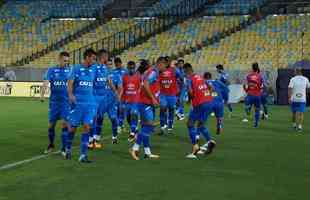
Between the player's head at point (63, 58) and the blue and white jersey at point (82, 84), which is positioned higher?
the player's head at point (63, 58)

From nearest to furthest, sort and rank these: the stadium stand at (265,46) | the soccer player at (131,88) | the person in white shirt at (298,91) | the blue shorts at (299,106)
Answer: the soccer player at (131,88)
the person in white shirt at (298,91)
the blue shorts at (299,106)
the stadium stand at (265,46)

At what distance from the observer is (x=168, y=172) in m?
10.0

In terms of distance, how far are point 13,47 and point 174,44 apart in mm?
12855

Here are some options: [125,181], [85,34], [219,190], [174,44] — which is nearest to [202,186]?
[219,190]

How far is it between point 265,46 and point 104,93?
79.2 ft

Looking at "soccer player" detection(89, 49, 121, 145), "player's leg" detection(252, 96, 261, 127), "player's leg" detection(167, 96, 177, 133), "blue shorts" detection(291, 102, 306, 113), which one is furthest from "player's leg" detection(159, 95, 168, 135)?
"blue shorts" detection(291, 102, 306, 113)

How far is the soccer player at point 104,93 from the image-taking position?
1321 cm

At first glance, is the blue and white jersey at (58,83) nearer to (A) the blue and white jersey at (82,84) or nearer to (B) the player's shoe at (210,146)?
(A) the blue and white jersey at (82,84)

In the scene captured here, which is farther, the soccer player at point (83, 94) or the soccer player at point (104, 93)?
the soccer player at point (104, 93)

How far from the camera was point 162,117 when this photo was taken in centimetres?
1681

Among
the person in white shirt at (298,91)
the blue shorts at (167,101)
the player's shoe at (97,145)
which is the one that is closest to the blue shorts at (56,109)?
the player's shoe at (97,145)

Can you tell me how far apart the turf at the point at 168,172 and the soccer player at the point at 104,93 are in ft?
1.33

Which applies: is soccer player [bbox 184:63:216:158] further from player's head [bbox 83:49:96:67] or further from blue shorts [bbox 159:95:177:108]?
blue shorts [bbox 159:95:177:108]

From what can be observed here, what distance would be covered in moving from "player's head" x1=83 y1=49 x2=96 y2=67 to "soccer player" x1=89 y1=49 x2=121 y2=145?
1691 mm
